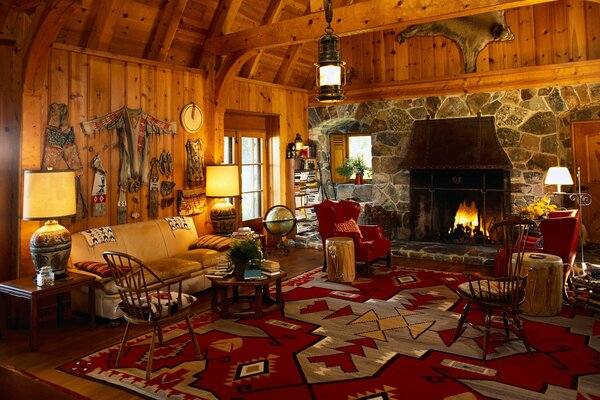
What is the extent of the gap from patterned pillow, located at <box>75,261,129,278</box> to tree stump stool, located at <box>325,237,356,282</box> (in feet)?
8.18

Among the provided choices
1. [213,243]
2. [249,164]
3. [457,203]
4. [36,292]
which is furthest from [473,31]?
[36,292]

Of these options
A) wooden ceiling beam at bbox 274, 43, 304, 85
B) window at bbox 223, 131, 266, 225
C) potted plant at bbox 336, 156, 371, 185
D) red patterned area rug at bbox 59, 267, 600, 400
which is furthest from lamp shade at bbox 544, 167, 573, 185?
window at bbox 223, 131, 266, 225

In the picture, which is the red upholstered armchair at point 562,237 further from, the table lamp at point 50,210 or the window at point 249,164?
the table lamp at point 50,210

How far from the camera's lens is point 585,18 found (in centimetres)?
666

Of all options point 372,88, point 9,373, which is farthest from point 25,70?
point 372,88

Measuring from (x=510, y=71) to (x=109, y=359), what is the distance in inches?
270

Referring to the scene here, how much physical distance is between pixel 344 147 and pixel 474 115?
109 inches

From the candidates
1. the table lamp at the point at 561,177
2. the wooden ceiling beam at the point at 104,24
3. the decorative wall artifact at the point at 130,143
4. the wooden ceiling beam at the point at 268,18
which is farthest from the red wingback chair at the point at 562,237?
the wooden ceiling beam at the point at 104,24

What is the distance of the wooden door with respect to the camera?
682 cm

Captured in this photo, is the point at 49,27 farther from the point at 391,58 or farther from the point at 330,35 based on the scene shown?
the point at 391,58

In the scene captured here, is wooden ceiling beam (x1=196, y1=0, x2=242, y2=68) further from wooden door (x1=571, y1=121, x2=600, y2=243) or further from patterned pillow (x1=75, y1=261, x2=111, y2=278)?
wooden door (x1=571, y1=121, x2=600, y2=243)

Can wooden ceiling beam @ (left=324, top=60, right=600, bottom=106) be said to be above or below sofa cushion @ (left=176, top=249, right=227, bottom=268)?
above

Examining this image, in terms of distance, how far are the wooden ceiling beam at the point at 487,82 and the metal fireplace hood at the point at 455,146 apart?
521 millimetres

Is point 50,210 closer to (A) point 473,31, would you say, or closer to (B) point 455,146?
(B) point 455,146
